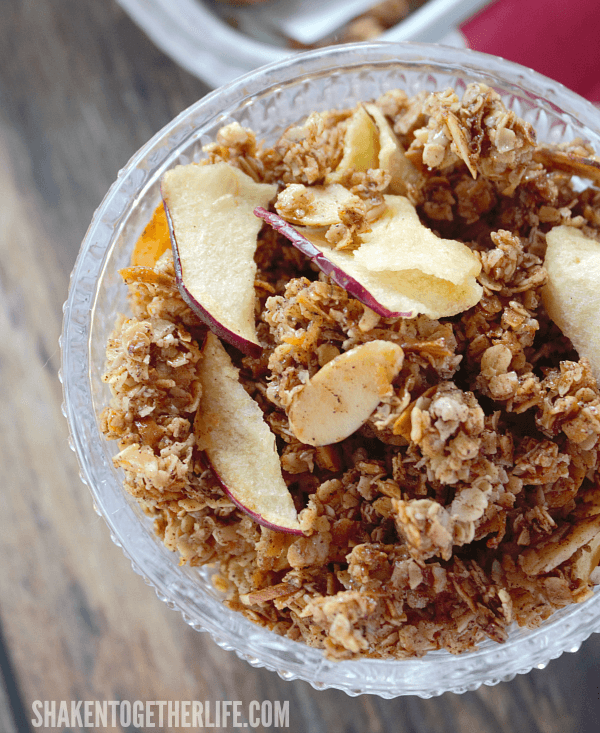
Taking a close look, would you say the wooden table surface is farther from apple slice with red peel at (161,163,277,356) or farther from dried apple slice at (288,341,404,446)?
dried apple slice at (288,341,404,446)

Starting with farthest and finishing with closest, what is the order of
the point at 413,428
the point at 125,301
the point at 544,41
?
the point at 544,41, the point at 125,301, the point at 413,428

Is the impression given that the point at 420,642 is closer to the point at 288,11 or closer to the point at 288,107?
the point at 288,107

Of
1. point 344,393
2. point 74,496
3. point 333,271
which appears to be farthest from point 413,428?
point 74,496

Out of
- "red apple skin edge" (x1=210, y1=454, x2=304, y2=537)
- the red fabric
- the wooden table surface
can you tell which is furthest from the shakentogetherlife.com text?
the red fabric

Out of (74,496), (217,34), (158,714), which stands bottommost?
(158,714)

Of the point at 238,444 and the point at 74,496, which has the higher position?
the point at 238,444

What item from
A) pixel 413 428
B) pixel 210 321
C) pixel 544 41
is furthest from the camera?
pixel 544 41

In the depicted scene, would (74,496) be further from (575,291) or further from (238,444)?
(575,291)
